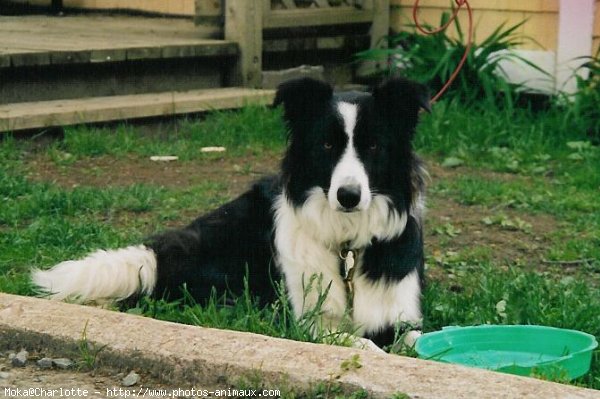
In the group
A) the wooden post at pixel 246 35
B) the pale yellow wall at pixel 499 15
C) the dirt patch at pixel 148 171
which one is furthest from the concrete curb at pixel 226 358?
the pale yellow wall at pixel 499 15

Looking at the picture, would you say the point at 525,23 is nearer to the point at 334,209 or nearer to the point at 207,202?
the point at 207,202

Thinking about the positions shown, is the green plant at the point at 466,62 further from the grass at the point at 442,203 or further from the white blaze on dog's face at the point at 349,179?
the white blaze on dog's face at the point at 349,179

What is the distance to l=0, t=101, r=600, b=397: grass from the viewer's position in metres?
4.42

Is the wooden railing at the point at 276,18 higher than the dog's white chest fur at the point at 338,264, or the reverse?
the wooden railing at the point at 276,18

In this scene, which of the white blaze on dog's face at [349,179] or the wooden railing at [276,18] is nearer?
the white blaze on dog's face at [349,179]

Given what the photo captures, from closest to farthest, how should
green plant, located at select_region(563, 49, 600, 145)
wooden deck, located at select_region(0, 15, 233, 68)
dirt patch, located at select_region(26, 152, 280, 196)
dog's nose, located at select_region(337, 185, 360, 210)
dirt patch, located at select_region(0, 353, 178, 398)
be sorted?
dirt patch, located at select_region(0, 353, 178, 398)
dog's nose, located at select_region(337, 185, 360, 210)
dirt patch, located at select_region(26, 152, 280, 196)
wooden deck, located at select_region(0, 15, 233, 68)
green plant, located at select_region(563, 49, 600, 145)

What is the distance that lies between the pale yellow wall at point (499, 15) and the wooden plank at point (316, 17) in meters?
0.37

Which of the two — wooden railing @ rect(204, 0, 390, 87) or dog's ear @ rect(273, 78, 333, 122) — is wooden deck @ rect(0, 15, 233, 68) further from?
dog's ear @ rect(273, 78, 333, 122)

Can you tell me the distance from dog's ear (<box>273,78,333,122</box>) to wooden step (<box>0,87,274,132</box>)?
3589 mm

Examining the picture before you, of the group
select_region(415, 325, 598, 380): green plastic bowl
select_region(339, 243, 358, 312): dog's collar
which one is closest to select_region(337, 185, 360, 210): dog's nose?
select_region(339, 243, 358, 312): dog's collar

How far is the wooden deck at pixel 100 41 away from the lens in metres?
8.16

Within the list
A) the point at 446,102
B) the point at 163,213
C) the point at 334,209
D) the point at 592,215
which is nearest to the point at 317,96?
the point at 334,209

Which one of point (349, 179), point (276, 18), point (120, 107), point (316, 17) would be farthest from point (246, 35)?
point (349, 179)

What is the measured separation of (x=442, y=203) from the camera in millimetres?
6637
